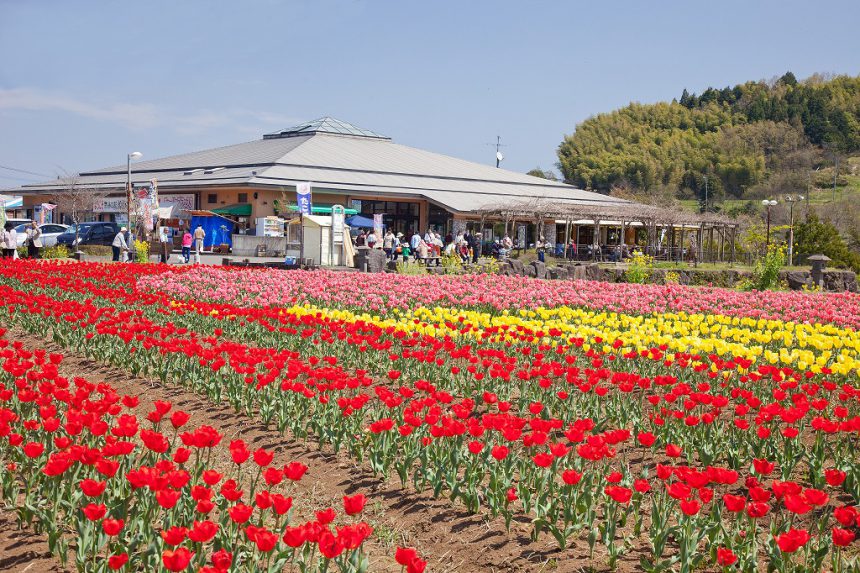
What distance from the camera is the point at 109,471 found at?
144 inches

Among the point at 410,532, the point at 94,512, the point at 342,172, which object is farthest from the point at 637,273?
the point at 342,172

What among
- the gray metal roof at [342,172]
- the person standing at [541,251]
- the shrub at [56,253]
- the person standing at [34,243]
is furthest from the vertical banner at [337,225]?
the gray metal roof at [342,172]

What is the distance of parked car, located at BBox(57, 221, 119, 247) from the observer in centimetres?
3775

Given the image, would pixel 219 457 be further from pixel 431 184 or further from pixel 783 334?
pixel 431 184

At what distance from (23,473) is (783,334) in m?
7.87

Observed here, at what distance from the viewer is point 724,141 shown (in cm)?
9788

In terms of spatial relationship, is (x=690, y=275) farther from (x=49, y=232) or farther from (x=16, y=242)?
(x=49, y=232)

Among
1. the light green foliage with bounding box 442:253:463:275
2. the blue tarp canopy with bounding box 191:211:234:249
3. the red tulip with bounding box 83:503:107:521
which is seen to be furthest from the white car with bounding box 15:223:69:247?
the red tulip with bounding box 83:503:107:521

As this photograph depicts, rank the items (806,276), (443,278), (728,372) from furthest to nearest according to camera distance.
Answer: (806,276) < (443,278) < (728,372)

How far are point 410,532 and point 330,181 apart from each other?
38.4m

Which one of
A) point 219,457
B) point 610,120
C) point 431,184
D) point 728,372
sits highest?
point 610,120

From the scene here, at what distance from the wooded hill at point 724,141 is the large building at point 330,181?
112 feet

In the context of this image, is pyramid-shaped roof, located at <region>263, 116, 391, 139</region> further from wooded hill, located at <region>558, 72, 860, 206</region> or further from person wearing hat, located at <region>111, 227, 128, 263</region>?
wooded hill, located at <region>558, 72, 860, 206</region>

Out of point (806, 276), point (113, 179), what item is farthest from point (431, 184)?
point (806, 276)
